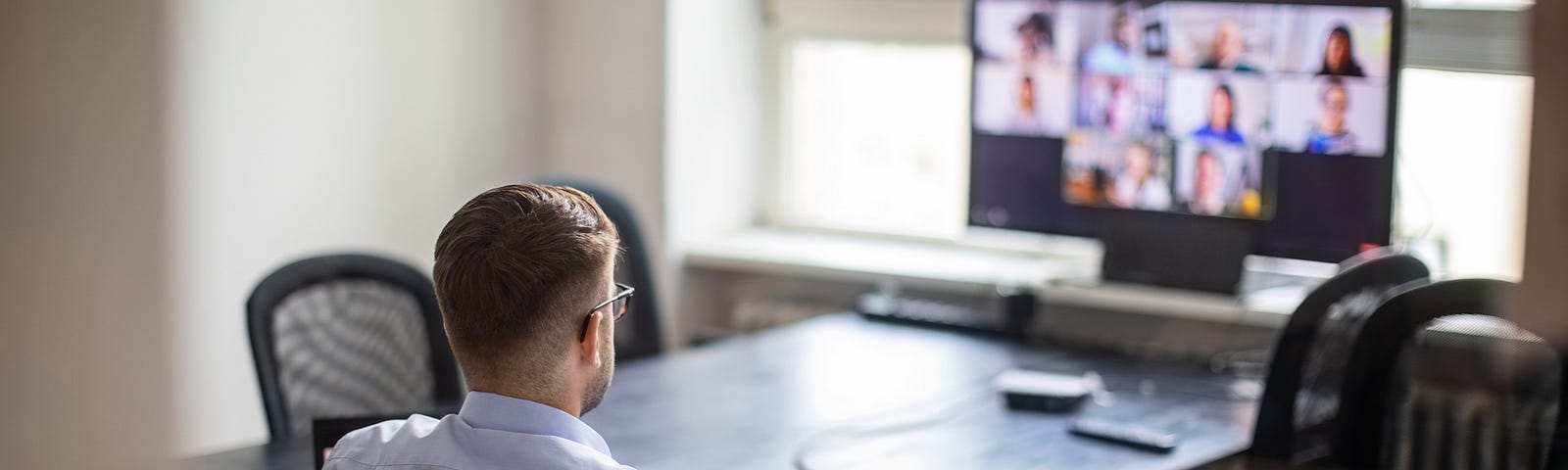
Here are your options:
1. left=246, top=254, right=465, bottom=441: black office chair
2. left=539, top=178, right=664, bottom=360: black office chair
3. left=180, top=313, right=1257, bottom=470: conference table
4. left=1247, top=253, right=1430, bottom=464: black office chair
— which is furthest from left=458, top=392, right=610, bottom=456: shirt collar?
left=539, top=178, right=664, bottom=360: black office chair

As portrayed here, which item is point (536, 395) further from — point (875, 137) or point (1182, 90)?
point (875, 137)

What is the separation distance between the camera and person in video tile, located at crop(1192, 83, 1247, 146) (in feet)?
9.93

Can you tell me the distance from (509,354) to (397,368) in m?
1.22

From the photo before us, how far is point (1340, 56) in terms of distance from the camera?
289cm

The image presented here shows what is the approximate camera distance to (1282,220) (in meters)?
3.01

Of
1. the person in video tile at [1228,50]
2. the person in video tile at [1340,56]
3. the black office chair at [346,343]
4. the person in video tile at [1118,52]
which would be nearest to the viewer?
the black office chair at [346,343]

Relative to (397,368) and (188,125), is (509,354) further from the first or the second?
(188,125)

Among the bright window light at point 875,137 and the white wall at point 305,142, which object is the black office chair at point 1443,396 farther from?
the white wall at point 305,142

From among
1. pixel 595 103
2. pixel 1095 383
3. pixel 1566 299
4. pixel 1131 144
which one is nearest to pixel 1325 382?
pixel 1095 383

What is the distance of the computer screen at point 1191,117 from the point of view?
9.51 feet

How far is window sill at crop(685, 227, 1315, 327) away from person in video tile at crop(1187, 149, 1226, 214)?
167 mm

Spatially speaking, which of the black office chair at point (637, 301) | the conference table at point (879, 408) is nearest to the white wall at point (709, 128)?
the black office chair at point (637, 301)

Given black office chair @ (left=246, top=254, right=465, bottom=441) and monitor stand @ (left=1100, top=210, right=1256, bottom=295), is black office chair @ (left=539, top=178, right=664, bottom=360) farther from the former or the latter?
monitor stand @ (left=1100, top=210, right=1256, bottom=295)

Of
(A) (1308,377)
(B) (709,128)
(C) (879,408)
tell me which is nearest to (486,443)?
(C) (879,408)
